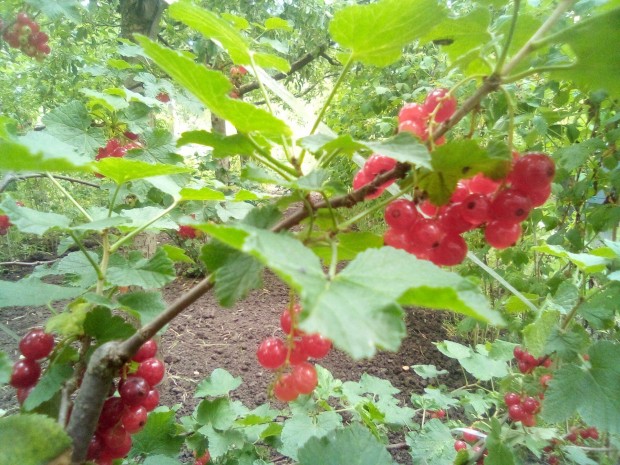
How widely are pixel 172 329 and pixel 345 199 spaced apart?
2.62 m

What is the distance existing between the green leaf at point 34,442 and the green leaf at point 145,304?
161 millimetres

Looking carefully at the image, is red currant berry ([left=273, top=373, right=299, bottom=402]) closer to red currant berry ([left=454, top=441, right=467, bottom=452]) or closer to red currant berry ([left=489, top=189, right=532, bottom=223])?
red currant berry ([left=489, top=189, right=532, bottom=223])

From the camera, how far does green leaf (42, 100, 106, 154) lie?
102 cm

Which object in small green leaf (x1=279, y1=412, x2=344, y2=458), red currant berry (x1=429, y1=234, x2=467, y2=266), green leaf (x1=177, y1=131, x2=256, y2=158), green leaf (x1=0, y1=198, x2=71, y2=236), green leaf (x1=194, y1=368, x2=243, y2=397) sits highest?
green leaf (x1=177, y1=131, x2=256, y2=158)

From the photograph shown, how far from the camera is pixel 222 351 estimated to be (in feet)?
8.00

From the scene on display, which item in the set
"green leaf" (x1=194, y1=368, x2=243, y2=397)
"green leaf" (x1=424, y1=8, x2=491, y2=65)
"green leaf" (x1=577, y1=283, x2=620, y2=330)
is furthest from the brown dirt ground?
"green leaf" (x1=424, y1=8, x2=491, y2=65)

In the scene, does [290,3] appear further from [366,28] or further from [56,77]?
[366,28]

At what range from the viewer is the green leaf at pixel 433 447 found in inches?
44.3

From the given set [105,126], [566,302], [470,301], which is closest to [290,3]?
[105,126]

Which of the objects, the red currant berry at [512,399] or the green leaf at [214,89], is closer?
the green leaf at [214,89]

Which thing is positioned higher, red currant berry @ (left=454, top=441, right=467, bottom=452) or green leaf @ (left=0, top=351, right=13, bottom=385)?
green leaf @ (left=0, top=351, right=13, bottom=385)

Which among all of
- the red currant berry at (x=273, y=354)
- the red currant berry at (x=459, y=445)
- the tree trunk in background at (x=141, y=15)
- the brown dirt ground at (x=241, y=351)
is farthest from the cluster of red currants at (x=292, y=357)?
the brown dirt ground at (x=241, y=351)

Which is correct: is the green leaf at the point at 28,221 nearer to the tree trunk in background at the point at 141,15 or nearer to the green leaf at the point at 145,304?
the green leaf at the point at 145,304

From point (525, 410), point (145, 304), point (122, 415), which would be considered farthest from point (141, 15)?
point (525, 410)
